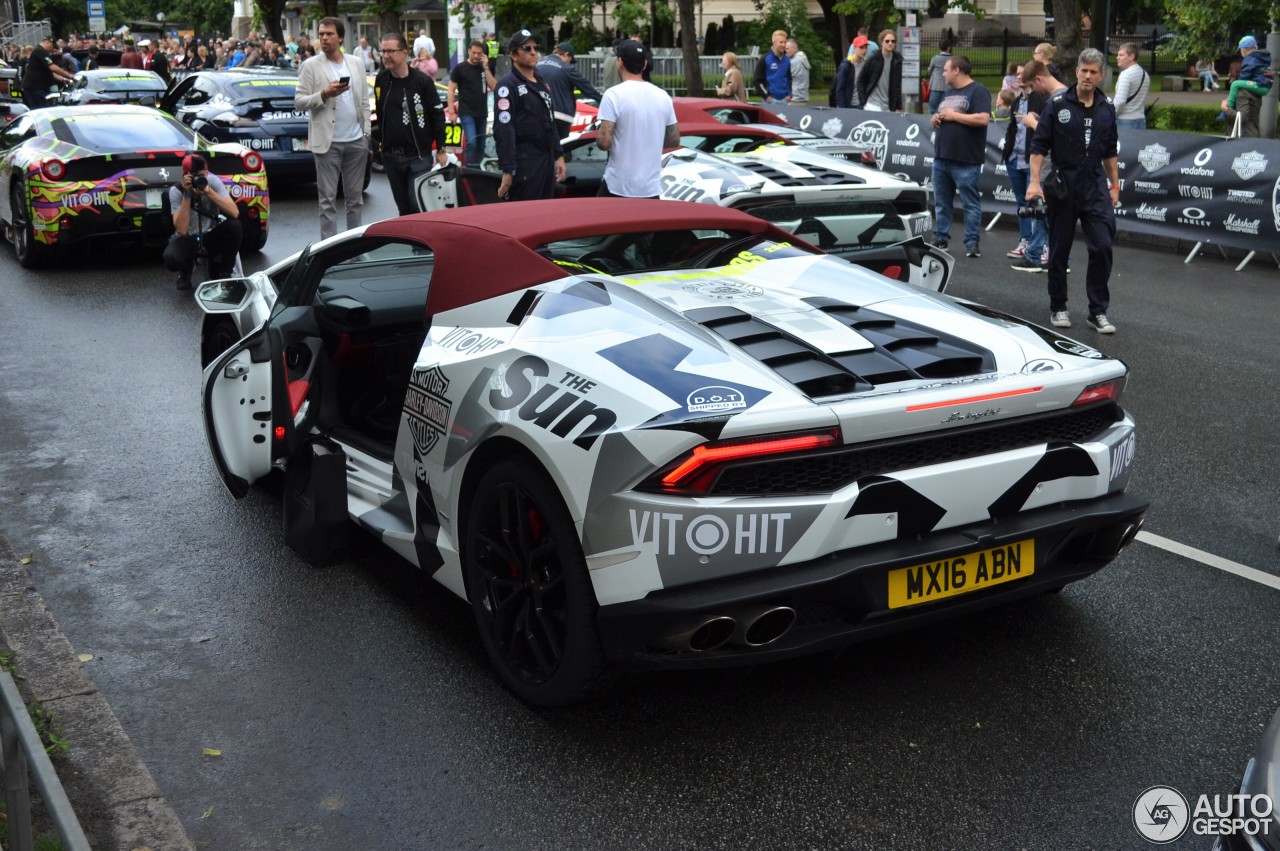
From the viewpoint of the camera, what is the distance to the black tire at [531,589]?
3.59 metres

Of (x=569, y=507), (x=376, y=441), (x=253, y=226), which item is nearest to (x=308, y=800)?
(x=569, y=507)

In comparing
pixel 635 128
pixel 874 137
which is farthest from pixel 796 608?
pixel 874 137

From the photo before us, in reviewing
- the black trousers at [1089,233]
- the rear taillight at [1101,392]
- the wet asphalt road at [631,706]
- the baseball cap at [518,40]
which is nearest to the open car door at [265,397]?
the wet asphalt road at [631,706]

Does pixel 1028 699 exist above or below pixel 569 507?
below

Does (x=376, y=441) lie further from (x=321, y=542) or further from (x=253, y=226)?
(x=253, y=226)

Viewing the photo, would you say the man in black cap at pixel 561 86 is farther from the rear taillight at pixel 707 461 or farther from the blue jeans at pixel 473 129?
the rear taillight at pixel 707 461

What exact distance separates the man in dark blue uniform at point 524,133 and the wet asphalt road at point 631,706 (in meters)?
4.76

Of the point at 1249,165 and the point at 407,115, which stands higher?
the point at 407,115

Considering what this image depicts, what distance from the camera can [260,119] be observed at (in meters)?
16.6

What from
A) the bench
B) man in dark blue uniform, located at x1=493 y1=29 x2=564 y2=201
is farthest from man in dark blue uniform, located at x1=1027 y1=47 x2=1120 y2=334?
the bench

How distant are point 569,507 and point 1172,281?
363 inches

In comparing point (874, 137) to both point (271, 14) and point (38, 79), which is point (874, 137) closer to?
point (38, 79)

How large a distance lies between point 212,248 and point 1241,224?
881cm

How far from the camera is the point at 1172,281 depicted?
1136 cm
